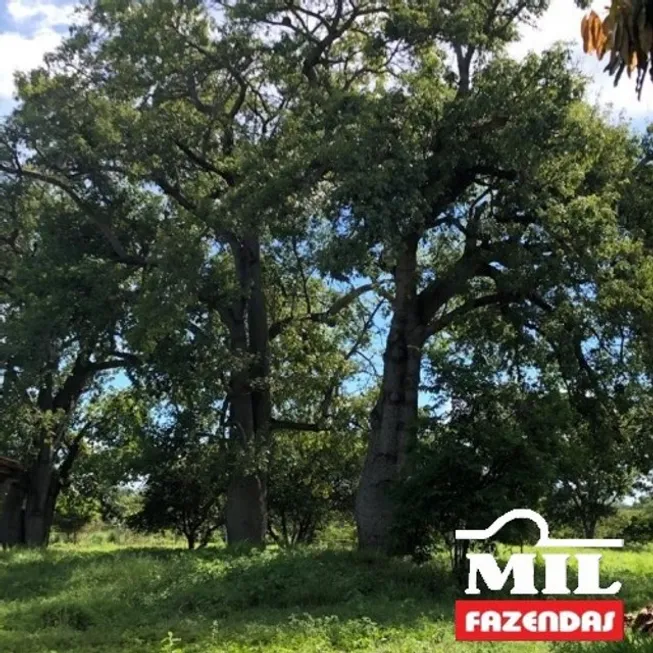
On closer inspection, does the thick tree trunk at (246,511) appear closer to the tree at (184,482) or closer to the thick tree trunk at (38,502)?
the tree at (184,482)

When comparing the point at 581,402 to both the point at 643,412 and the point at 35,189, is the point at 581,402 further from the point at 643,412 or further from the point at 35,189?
the point at 35,189

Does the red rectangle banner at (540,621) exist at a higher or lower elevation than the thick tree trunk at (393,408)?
lower

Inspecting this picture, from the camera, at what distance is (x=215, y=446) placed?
19047 millimetres

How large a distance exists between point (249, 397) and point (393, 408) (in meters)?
5.04

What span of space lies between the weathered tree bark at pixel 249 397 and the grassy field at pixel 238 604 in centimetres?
399

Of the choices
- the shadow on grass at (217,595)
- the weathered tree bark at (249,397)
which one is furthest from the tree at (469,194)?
the weathered tree bark at (249,397)

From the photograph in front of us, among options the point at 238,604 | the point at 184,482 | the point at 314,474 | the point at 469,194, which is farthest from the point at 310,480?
the point at 238,604

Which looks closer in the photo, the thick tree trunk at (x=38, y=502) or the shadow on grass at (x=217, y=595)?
the shadow on grass at (x=217, y=595)

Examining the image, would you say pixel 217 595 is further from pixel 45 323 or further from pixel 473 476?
pixel 45 323

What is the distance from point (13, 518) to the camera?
24.4 meters

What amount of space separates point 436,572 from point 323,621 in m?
3.62

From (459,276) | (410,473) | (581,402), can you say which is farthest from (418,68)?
(410,473)

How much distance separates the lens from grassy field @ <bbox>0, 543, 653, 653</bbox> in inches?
309

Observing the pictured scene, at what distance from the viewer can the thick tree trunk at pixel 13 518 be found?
79.5ft
